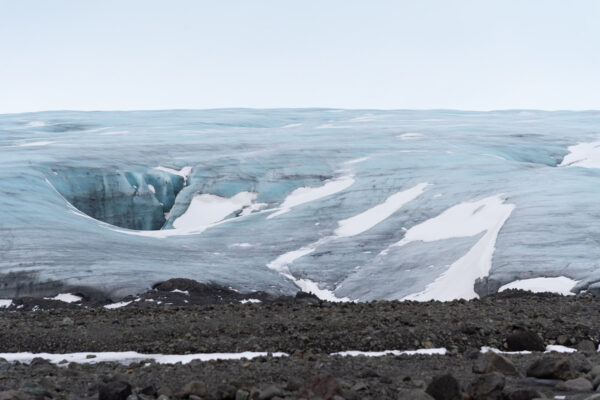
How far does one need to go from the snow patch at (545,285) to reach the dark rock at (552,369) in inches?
411

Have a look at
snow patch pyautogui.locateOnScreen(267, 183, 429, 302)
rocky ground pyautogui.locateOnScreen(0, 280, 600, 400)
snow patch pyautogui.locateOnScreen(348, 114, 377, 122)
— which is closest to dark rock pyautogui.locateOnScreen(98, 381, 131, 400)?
rocky ground pyautogui.locateOnScreen(0, 280, 600, 400)

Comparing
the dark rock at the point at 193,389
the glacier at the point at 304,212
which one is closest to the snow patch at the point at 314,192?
the glacier at the point at 304,212

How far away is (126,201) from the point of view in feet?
105

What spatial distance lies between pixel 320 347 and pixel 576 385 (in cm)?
406

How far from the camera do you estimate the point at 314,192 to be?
32.5 metres

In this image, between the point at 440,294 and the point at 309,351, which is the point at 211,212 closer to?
the point at 440,294

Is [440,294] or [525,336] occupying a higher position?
[525,336]

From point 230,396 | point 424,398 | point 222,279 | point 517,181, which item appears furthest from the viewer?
point 517,181

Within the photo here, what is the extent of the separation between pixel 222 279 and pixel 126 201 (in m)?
11.6

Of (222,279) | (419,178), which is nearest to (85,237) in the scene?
(222,279)

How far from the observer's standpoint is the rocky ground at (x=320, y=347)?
6.88 metres

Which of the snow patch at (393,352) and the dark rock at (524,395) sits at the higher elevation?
the dark rock at (524,395)

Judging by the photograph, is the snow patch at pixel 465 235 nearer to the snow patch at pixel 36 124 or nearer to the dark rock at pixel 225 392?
the dark rock at pixel 225 392

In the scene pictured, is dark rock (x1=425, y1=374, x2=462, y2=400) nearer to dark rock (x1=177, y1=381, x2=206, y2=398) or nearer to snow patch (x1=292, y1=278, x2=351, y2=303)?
dark rock (x1=177, y1=381, x2=206, y2=398)
